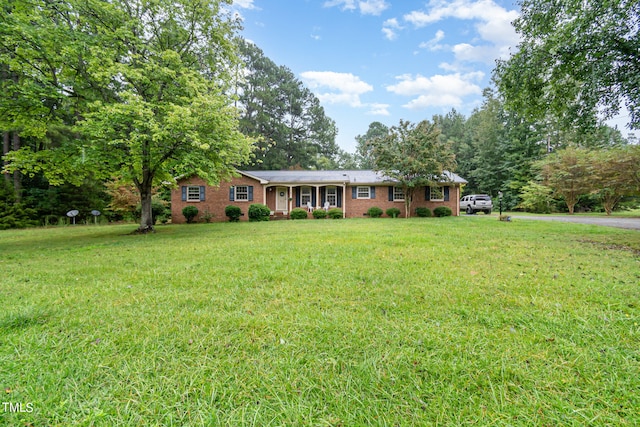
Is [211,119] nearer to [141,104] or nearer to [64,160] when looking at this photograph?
[141,104]

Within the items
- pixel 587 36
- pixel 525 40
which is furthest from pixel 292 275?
pixel 525 40

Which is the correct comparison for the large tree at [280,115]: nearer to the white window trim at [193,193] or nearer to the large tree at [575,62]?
the white window trim at [193,193]

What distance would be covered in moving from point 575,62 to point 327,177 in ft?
47.2

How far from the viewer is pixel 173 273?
448cm

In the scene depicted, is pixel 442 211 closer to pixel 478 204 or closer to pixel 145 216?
pixel 478 204

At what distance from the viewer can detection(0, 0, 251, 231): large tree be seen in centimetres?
793

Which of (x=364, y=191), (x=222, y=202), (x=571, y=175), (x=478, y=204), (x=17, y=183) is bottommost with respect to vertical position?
(x=478, y=204)

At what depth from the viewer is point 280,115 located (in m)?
34.0

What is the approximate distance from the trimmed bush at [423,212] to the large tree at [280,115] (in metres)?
16.0

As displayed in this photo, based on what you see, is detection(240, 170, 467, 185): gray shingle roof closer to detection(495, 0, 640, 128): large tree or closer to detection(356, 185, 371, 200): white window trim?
detection(356, 185, 371, 200): white window trim

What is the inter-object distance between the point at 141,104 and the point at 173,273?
6.49m

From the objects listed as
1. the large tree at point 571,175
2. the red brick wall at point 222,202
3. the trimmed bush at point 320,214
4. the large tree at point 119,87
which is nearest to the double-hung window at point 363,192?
the red brick wall at point 222,202

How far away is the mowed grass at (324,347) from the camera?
1.57 meters

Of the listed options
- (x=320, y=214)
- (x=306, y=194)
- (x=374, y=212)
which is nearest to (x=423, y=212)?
(x=374, y=212)
